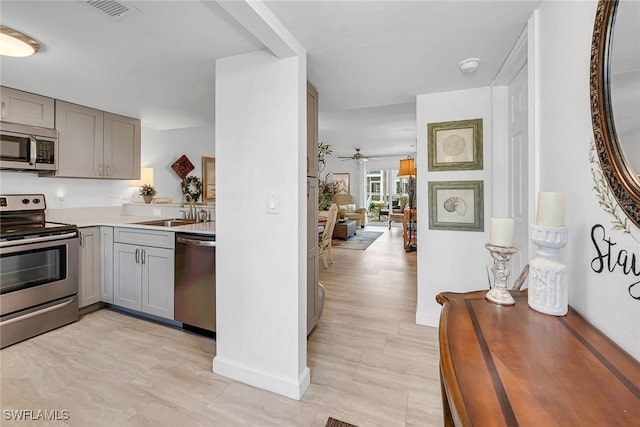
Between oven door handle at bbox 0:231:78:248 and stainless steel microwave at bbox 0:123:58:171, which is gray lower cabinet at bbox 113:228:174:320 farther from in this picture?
stainless steel microwave at bbox 0:123:58:171

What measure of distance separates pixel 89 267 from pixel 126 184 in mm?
1408

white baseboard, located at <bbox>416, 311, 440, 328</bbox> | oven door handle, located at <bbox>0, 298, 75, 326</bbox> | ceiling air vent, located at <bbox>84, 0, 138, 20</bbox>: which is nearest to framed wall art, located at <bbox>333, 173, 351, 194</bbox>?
white baseboard, located at <bbox>416, 311, 440, 328</bbox>

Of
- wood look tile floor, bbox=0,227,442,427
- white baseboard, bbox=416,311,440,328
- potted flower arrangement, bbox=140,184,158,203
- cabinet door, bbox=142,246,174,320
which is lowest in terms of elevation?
wood look tile floor, bbox=0,227,442,427

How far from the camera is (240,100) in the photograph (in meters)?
1.82

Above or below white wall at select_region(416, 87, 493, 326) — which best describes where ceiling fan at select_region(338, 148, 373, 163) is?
above

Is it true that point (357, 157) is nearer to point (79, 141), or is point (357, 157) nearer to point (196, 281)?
point (79, 141)

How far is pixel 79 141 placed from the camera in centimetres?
307

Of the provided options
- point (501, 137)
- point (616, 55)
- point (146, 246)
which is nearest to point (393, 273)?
point (501, 137)

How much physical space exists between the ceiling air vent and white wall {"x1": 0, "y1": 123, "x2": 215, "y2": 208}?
96.7 inches

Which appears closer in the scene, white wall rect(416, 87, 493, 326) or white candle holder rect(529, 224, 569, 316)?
white candle holder rect(529, 224, 569, 316)

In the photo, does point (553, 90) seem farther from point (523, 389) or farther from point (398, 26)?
point (523, 389)

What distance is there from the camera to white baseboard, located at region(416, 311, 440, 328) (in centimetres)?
262

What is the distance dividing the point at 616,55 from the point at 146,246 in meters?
3.14

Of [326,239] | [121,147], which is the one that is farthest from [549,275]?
[121,147]
